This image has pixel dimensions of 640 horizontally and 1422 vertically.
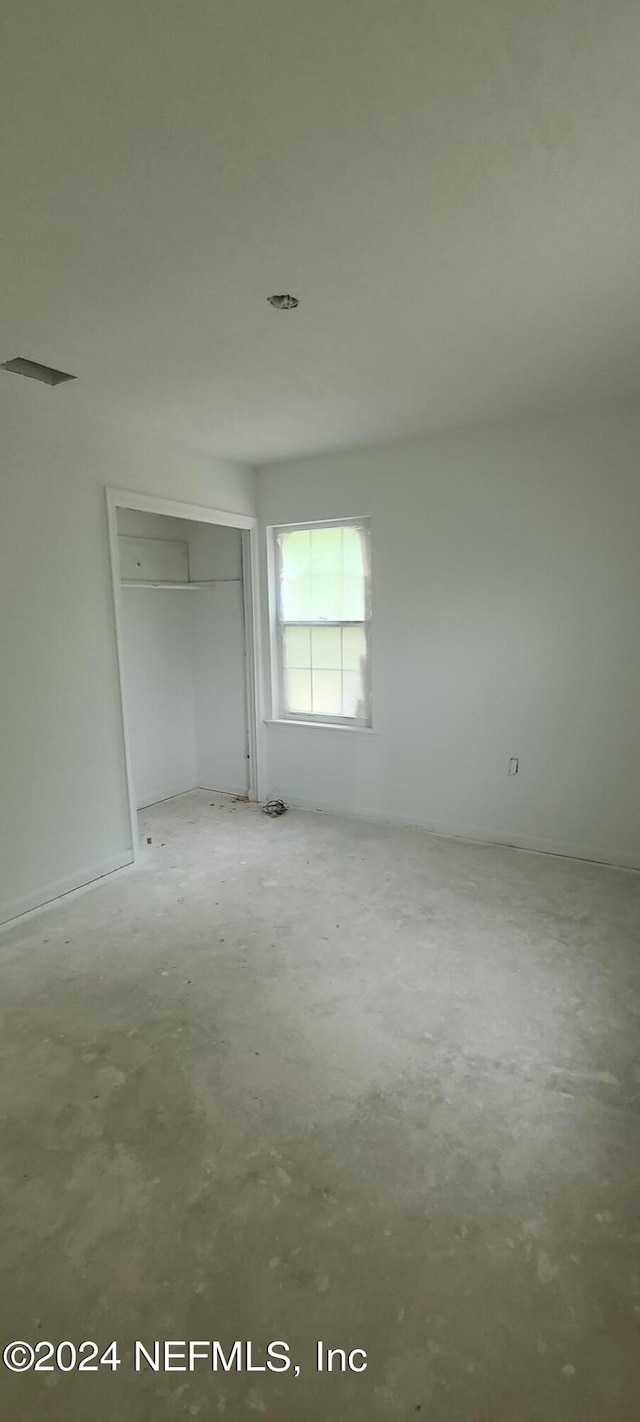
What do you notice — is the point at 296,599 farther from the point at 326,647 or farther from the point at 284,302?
the point at 284,302

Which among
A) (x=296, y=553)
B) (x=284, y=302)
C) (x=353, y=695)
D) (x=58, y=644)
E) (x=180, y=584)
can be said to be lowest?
(x=353, y=695)

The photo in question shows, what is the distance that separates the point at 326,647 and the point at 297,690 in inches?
17.6

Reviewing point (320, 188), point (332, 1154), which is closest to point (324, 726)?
point (332, 1154)

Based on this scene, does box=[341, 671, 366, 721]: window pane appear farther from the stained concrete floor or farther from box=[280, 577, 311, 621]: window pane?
the stained concrete floor

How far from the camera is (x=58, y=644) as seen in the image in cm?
333

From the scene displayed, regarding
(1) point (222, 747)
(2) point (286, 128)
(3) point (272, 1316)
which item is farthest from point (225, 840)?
(2) point (286, 128)

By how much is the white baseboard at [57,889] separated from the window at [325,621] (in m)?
1.75

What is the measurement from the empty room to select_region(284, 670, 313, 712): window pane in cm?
3

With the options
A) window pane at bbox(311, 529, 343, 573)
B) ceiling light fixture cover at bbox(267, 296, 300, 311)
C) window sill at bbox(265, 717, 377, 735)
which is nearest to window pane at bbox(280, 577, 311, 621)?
window pane at bbox(311, 529, 343, 573)

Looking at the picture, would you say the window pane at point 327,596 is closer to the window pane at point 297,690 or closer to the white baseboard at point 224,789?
the window pane at point 297,690

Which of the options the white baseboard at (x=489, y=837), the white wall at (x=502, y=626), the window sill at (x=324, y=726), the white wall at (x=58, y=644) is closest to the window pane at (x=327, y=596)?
the white wall at (x=502, y=626)

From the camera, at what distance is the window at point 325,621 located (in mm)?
4438

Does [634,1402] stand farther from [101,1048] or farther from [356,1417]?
[101,1048]

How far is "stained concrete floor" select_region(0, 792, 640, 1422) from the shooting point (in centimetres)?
133
